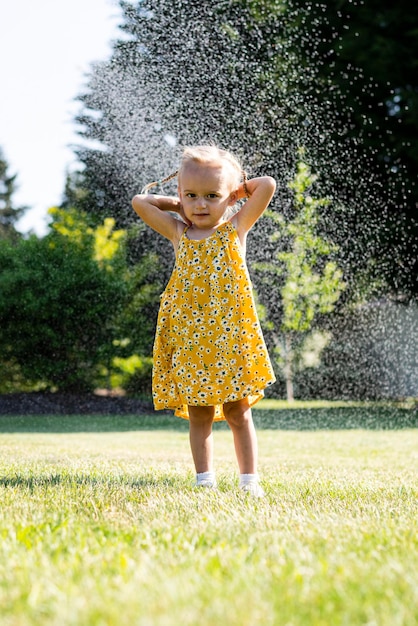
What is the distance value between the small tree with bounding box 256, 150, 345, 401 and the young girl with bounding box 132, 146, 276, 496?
9.49 metres

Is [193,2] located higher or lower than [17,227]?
lower

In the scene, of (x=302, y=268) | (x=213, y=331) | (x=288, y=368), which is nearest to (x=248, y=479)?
(x=213, y=331)

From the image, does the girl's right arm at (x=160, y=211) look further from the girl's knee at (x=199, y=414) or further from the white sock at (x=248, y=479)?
the white sock at (x=248, y=479)

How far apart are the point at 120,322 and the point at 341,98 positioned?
537 cm

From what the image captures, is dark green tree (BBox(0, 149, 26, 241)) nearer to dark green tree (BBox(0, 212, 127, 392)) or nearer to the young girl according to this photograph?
dark green tree (BBox(0, 212, 127, 392))

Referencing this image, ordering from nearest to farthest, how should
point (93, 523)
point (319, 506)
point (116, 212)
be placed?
point (93, 523), point (319, 506), point (116, 212)

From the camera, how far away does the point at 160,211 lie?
3.10 m

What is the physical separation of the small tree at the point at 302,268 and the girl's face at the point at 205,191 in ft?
31.1

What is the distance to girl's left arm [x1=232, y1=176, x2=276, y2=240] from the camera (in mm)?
A: 2949

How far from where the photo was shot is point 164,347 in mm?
2998

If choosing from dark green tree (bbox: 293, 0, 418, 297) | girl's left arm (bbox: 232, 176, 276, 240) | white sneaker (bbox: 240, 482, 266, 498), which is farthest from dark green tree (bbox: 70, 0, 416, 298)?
white sneaker (bbox: 240, 482, 266, 498)

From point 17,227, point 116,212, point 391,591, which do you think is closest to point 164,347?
point 391,591

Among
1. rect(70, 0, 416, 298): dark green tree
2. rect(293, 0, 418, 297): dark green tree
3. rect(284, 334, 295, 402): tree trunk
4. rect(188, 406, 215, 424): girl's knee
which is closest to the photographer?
rect(188, 406, 215, 424): girl's knee

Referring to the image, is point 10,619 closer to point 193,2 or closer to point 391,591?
point 391,591
